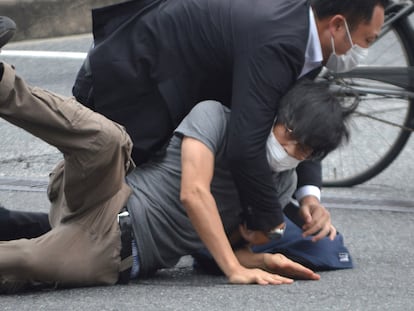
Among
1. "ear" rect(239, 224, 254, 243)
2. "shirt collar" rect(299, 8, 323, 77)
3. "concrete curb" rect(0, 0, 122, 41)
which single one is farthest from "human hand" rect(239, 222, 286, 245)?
"concrete curb" rect(0, 0, 122, 41)

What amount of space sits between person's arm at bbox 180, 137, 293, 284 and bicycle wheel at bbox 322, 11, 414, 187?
1640mm

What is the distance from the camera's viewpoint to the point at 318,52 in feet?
12.0

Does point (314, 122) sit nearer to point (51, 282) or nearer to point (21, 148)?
point (51, 282)

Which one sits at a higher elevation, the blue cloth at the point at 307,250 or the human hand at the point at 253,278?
the human hand at the point at 253,278

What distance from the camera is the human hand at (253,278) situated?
11.3 ft

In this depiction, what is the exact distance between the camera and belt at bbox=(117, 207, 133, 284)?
349 centimetres

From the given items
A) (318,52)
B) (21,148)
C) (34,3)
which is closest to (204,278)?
(318,52)

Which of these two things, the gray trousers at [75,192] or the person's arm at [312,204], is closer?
the gray trousers at [75,192]

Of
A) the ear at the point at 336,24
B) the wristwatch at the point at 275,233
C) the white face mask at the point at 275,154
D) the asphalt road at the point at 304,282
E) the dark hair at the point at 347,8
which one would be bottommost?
the asphalt road at the point at 304,282

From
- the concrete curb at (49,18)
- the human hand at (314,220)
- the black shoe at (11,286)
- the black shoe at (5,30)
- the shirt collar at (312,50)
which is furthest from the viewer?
the concrete curb at (49,18)

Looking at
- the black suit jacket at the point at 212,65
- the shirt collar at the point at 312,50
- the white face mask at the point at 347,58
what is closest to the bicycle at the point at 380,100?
the white face mask at the point at 347,58

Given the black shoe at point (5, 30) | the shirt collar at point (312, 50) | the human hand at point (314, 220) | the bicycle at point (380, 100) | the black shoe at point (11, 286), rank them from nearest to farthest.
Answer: the black shoe at point (5, 30)
the black shoe at point (11, 286)
the shirt collar at point (312, 50)
the human hand at point (314, 220)
the bicycle at point (380, 100)

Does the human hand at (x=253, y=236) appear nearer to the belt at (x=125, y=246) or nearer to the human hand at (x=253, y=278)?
the human hand at (x=253, y=278)

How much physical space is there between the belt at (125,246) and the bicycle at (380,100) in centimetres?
153
